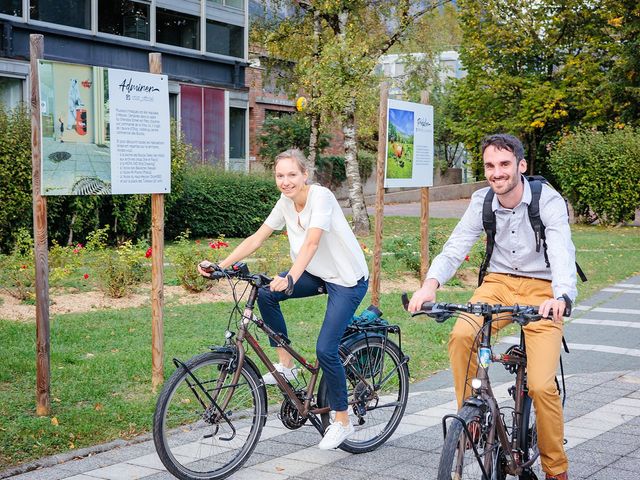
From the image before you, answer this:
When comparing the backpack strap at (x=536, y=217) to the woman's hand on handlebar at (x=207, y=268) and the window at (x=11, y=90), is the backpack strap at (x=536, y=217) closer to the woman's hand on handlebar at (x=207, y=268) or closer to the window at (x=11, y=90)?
the woman's hand on handlebar at (x=207, y=268)

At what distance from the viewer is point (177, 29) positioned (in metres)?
29.6

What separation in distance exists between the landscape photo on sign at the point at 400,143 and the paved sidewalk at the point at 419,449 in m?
2.77

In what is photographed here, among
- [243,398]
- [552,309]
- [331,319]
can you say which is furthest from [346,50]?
[552,309]

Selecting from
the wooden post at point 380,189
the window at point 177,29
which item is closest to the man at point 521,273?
the wooden post at point 380,189

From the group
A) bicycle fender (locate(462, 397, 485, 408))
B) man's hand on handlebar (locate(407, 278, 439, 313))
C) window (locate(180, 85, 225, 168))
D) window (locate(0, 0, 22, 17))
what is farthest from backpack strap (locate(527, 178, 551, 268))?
window (locate(180, 85, 225, 168))

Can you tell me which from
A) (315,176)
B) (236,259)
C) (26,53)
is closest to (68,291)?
(236,259)

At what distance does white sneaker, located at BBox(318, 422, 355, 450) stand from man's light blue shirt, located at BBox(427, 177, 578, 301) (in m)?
1.20

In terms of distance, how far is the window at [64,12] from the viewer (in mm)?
24766

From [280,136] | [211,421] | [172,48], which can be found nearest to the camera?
[211,421]

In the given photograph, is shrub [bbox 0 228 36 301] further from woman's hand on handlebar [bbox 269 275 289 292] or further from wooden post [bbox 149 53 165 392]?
woman's hand on handlebar [bbox 269 275 289 292]

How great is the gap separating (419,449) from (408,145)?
5255mm

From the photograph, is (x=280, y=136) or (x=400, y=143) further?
(x=280, y=136)

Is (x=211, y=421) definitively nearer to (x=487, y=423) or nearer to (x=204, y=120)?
(x=487, y=423)

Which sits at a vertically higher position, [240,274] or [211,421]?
[240,274]
